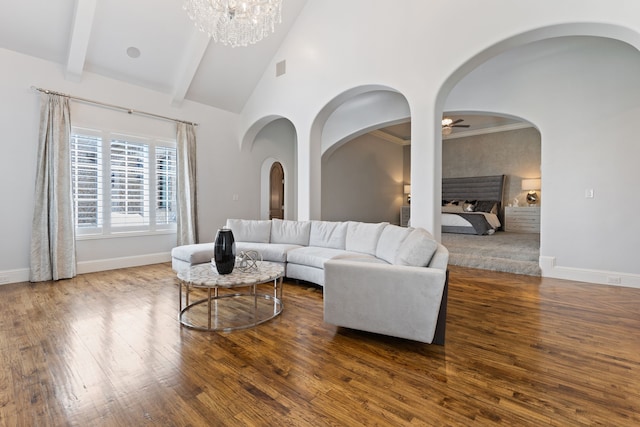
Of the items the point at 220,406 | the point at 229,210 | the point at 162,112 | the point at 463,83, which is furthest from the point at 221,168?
the point at 220,406

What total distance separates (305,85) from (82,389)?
5023mm

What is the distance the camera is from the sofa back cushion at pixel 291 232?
15.3ft

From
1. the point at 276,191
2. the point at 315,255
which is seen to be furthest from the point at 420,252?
the point at 276,191

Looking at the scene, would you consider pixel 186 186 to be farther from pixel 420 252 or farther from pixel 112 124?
pixel 420 252

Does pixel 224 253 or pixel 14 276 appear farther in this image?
pixel 14 276

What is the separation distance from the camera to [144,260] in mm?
5344

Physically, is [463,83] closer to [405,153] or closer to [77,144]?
[405,153]

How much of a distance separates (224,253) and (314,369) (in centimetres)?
139

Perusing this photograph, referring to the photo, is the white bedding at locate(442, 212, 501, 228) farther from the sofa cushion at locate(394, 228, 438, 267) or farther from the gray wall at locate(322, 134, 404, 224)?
the sofa cushion at locate(394, 228, 438, 267)

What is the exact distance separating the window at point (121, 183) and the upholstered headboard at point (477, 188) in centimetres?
754

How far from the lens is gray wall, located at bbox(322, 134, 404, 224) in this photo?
816 cm

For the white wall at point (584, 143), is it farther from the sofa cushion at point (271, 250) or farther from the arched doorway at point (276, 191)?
the arched doorway at point (276, 191)

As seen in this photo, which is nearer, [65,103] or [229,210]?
[65,103]

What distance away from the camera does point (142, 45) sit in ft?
15.6
